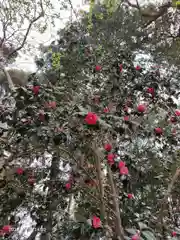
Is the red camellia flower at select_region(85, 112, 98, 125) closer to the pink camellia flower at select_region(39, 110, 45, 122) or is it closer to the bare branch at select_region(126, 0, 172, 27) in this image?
the pink camellia flower at select_region(39, 110, 45, 122)

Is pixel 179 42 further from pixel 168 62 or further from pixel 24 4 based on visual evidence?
pixel 24 4

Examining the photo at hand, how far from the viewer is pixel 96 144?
83.7 inches

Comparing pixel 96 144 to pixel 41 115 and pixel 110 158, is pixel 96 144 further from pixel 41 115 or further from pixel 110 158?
pixel 41 115

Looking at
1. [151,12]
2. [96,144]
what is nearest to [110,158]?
[96,144]

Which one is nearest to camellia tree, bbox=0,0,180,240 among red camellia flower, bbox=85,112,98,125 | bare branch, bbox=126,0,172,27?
red camellia flower, bbox=85,112,98,125

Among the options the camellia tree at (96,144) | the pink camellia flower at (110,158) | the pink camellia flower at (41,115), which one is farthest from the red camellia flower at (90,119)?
the pink camellia flower at (110,158)

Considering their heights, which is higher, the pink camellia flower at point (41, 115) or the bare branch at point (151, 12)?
the bare branch at point (151, 12)

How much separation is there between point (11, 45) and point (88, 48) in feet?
11.3

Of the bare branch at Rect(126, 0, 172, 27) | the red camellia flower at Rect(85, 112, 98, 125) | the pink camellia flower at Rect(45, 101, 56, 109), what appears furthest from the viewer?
the bare branch at Rect(126, 0, 172, 27)

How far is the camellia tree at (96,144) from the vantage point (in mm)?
1900

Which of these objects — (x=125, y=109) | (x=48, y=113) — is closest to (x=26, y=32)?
(x=125, y=109)

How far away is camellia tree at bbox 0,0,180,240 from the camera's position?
1.90m

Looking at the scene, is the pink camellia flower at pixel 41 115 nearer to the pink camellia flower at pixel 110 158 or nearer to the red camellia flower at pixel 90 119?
the red camellia flower at pixel 90 119

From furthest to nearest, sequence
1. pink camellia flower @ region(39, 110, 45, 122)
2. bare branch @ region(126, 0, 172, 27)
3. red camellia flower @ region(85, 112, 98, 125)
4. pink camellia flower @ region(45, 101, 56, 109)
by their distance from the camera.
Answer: bare branch @ region(126, 0, 172, 27)
pink camellia flower @ region(45, 101, 56, 109)
pink camellia flower @ region(39, 110, 45, 122)
red camellia flower @ region(85, 112, 98, 125)
